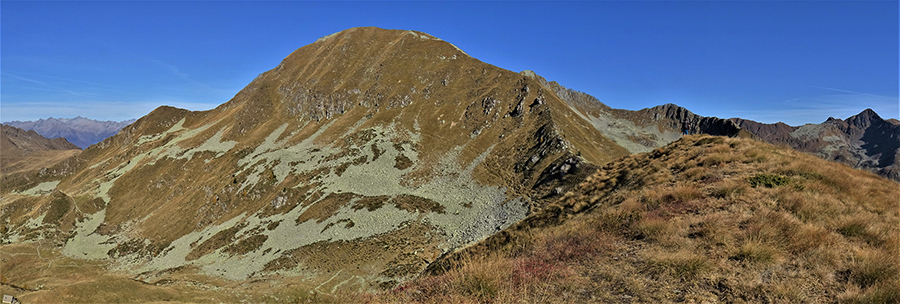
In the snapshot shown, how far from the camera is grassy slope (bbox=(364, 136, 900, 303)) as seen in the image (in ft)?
20.8

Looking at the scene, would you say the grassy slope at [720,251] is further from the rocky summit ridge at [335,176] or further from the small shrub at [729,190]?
the rocky summit ridge at [335,176]

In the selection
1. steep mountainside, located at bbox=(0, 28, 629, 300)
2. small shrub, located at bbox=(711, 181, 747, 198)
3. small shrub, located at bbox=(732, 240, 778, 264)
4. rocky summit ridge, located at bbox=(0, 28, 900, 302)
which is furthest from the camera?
steep mountainside, located at bbox=(0, 28, 629, 300)

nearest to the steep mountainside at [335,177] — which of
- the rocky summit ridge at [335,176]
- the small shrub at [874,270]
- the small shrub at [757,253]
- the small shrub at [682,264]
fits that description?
the rocky summit ridge at [335,176]

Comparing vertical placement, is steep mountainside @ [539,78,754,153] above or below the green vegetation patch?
above

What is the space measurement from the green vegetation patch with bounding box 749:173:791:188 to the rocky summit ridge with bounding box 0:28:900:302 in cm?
2062

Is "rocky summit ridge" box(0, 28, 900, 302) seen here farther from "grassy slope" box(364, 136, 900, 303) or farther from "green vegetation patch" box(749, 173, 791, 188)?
"green vegetation patch" box(749, 173, 791, 188)

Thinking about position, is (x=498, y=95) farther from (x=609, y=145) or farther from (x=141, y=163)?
(x=141, y=163)

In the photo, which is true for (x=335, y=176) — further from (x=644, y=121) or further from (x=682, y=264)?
(x=644, y=121)

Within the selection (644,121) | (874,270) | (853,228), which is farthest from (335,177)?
(644,121)

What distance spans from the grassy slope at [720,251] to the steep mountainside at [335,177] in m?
21.6

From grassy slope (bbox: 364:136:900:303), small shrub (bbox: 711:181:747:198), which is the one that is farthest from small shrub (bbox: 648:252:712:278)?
small shrub (bbox: 711:181:747:198)

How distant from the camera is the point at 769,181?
11.1m

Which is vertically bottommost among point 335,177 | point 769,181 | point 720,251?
point 720,251

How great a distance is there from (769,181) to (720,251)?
6007mm
